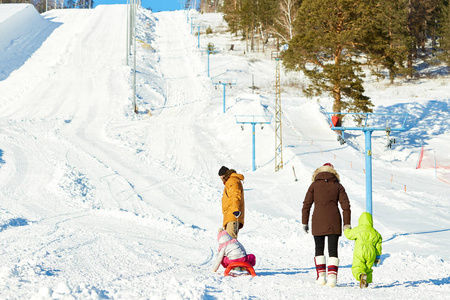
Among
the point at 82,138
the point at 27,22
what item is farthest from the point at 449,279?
the point at 27,22

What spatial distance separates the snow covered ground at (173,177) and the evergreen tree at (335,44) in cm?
286

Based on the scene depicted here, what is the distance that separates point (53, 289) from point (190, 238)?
17.9ft

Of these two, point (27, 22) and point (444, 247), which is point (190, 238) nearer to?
point (444, 247)

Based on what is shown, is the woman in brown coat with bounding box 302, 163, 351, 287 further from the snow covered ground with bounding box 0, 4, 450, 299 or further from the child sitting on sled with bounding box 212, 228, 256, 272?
the child sitting on sled with bounding box 212, 228, 256, 272

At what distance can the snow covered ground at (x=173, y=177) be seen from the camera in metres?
5.85

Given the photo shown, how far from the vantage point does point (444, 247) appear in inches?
377

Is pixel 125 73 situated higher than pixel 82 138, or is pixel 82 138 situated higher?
pixel 125 73

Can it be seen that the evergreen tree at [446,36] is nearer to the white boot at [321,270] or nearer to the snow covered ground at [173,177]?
the snow covered ground at [173,177]

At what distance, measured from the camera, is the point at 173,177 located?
59.1 feet

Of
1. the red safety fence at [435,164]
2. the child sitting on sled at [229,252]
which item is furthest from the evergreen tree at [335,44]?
the child sitting on sled at [229,252]

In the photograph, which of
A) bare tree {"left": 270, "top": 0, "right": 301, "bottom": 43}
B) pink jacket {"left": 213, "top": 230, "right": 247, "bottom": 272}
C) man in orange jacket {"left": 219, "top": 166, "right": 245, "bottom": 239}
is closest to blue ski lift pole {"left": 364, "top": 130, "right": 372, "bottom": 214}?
man in orange jacket {"left": 219, "top": 166, "right": 245, "bottom": 239}

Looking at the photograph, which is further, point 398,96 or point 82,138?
point 398,96

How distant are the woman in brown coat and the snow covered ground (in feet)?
0.96

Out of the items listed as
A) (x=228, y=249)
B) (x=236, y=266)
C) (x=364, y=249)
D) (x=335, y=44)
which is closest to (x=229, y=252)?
(x=228, y=249)
